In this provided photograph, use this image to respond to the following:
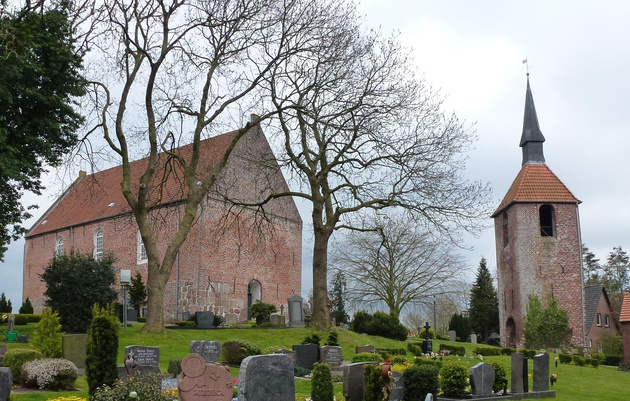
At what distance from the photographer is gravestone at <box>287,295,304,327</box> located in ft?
94.2

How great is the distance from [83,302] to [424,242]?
857 inches

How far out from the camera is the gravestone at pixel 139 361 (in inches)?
494

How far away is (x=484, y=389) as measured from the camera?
13.4m

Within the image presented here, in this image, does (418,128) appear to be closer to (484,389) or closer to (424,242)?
(484,389)

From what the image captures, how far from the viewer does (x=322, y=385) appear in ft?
38.3

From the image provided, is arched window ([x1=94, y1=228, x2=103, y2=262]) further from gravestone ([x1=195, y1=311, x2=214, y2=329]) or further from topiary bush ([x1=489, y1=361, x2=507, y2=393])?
topiary bush ([x1=489, y1=361, x2=507, y2=393])

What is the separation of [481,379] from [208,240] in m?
20.9

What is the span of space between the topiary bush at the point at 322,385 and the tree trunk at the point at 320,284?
1233 centimetres

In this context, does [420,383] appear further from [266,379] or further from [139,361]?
[139,361]

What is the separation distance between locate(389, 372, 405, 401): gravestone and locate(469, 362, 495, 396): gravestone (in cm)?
174

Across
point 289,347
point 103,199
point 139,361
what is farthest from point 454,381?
point 103,199

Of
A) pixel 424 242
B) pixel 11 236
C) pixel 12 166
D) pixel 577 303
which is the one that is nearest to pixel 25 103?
pixel 12 166

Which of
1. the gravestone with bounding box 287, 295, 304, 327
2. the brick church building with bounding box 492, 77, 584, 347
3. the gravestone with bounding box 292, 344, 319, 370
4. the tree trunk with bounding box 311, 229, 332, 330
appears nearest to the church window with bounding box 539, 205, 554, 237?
the brick church building with bounding box 492, 77, 584, 347

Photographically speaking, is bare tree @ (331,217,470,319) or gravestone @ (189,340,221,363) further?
bare tree @ (331,217,470,319)
